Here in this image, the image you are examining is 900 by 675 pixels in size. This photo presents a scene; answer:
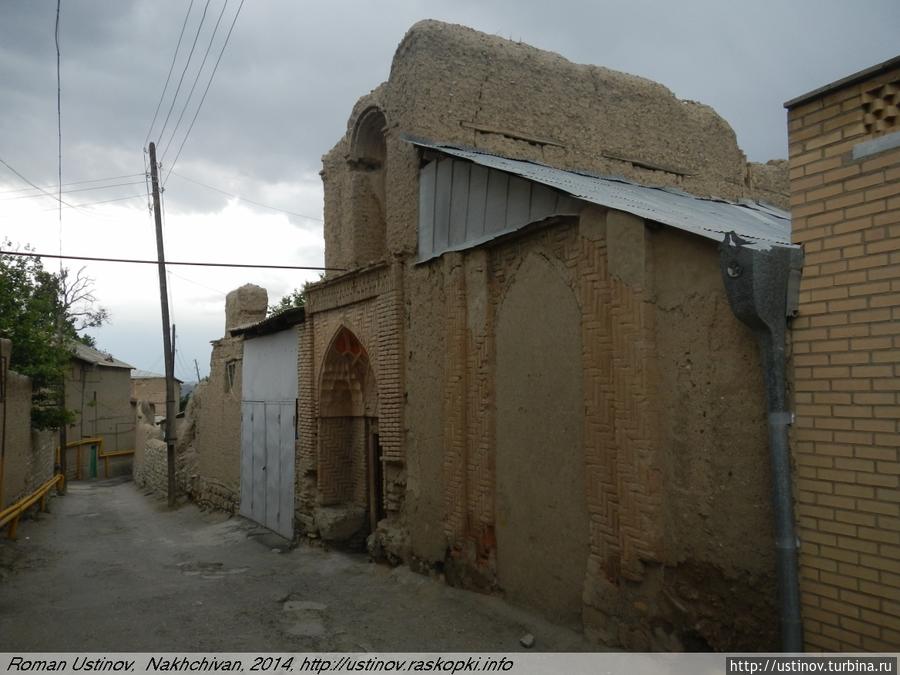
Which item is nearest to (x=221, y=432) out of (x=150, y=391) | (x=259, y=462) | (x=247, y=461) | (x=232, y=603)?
(x=247, y=461)

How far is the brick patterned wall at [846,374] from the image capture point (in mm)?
3398

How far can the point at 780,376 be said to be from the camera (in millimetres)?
3832

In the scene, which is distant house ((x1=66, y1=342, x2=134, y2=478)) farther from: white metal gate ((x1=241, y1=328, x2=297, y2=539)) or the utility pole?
white metal gate ((x1=241, y1=328, x2=297, y2=539))

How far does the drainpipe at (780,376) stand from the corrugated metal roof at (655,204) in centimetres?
15

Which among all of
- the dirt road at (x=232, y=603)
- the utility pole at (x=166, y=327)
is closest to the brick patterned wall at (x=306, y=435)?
the dirt road at (x=232, y=603)

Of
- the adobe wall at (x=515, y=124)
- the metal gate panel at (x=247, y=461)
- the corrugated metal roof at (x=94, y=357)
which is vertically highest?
the adobe wall at (x=515, y=124)

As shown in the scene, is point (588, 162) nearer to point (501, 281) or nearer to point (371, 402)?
point (501, 281)

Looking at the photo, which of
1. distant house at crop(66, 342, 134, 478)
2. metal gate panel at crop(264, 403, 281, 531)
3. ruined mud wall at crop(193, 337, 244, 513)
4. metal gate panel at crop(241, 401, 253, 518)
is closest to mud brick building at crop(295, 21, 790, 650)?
metal gate panel at crop(264, 403, 281, 531)

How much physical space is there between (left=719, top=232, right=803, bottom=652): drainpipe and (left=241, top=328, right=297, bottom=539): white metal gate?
8762mm

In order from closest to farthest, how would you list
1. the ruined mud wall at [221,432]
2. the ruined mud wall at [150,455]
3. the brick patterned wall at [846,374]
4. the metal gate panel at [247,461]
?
the brick patterned wall at [846,374]
the metal gate panel at [247,461]
the ruined mud wall at [221,432]
the ruined mud wall at [150,455]

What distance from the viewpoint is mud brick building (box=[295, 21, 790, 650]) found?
448cm

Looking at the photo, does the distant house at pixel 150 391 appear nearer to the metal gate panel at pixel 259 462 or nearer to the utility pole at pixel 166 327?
the utility pole at pixel 166 327

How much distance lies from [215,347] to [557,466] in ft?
38.7

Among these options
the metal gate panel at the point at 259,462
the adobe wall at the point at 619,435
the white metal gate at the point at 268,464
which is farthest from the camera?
the metal gate panel at the point at 259,462
